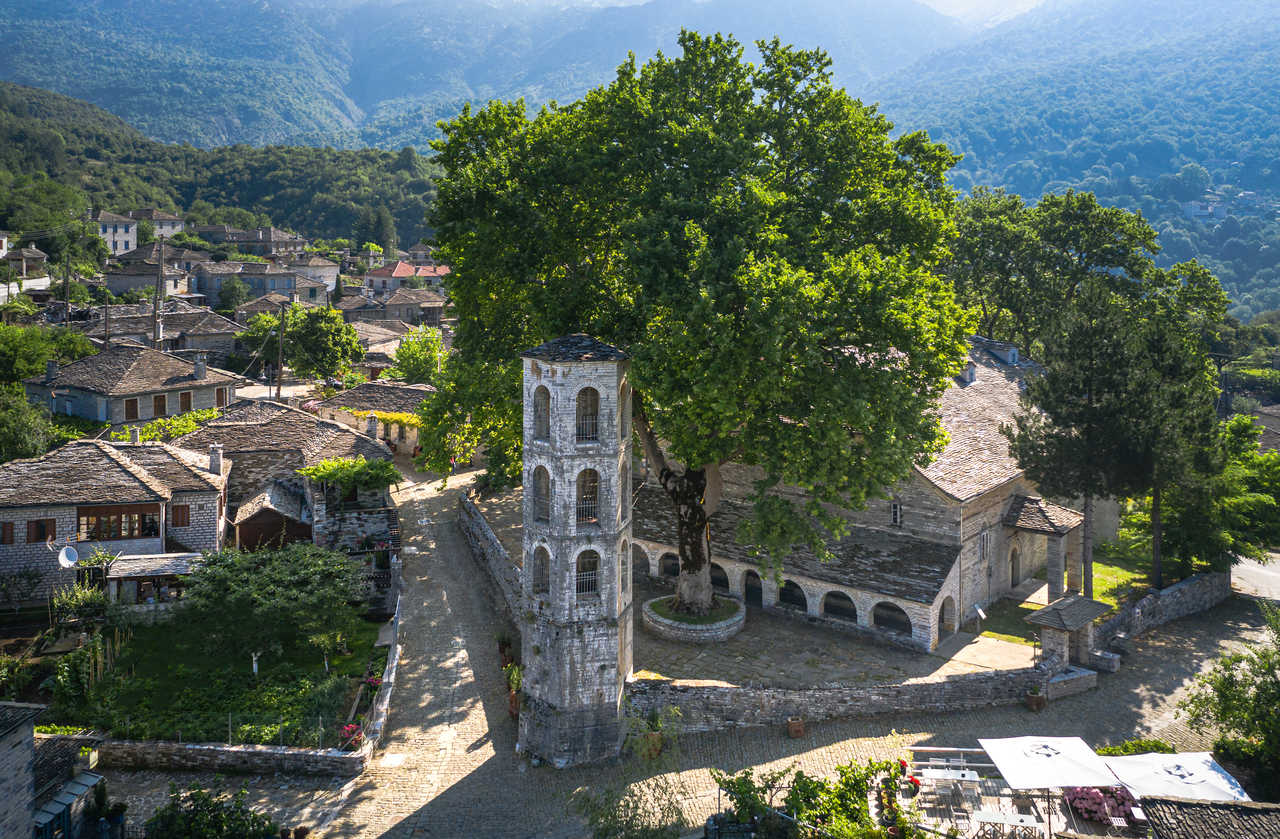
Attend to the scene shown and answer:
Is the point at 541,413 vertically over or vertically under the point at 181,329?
under

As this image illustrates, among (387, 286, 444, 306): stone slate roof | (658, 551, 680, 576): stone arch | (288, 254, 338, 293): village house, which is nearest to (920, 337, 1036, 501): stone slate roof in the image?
(658, 551, 680, 576): stone arch

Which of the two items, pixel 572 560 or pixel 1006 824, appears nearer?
pixel 1006 824

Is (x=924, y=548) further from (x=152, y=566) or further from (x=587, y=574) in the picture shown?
(x=152, y=566)

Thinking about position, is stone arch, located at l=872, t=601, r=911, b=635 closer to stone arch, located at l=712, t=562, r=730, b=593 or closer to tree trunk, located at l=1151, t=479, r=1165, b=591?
stone arch, located at l=712, t=562, r=730, b=593

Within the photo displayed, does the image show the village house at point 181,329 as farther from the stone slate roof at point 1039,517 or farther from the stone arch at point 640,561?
the stone slate roof at point 1039,517

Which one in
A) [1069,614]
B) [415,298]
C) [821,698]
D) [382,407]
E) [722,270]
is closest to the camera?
[821,698]

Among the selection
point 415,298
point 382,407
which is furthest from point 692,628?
point 415,298

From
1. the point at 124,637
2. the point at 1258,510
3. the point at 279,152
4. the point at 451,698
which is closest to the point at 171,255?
the point at 279,152
